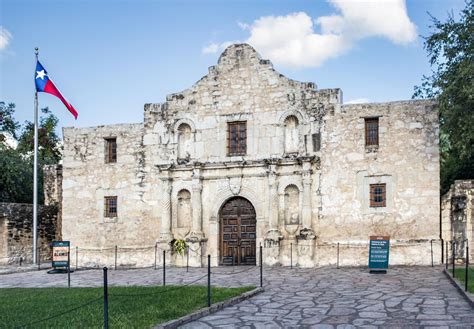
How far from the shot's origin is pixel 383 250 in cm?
1717

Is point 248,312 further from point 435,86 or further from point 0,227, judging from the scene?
point 0,227

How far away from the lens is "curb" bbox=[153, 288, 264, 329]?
9155 mm

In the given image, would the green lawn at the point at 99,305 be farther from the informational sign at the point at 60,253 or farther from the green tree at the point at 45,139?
the green tree at the point at 45,139

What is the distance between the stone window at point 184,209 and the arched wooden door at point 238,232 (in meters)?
1.34

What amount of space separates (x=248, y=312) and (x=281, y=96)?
1169 centimetres

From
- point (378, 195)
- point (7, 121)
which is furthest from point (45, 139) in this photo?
point (378, 195)

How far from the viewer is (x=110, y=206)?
23.1 metres

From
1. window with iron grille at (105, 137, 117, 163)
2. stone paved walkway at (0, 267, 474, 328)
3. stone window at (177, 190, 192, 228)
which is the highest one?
window with iron grille at (105, 137, 117, 163)

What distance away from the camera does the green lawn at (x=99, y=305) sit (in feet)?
30.5

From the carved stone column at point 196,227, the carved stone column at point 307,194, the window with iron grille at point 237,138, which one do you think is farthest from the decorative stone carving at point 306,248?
the window with iron grille at point 237,138

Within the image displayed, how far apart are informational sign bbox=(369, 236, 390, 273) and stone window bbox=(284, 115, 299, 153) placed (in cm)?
506

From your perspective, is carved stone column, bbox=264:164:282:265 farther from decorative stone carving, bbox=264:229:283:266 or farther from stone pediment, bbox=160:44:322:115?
stone pediment, bbox=160:44:322:115

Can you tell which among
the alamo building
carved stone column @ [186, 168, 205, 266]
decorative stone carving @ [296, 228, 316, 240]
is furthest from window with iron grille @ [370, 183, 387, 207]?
carved stone column @ [186, 168, 205, 266]

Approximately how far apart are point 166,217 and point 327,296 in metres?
10.3
